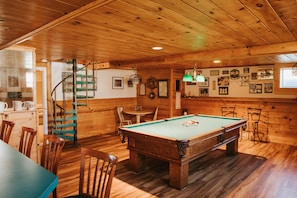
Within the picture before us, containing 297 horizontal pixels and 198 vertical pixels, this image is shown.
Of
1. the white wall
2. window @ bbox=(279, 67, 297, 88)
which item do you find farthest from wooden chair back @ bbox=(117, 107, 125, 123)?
window @ bbox=(279, 67, 297, 88)

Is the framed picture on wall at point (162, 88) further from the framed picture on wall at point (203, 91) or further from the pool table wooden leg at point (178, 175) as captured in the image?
the pool table wooden leg at point (178, 175)

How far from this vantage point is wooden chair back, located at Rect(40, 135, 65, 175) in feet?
6.27

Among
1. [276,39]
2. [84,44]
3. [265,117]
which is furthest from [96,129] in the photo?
[276,39]

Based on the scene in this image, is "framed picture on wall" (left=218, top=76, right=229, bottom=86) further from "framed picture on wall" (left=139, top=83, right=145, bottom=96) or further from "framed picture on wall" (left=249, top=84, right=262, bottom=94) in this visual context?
"framed picture on wall" (left=139, top=83, right=145, bottom=96)

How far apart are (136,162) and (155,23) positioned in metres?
2.59

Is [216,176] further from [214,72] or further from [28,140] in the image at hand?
[214,72]

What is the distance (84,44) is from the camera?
3639 mm

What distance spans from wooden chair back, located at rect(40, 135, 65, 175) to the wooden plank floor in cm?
138

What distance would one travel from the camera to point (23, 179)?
1.38 metres

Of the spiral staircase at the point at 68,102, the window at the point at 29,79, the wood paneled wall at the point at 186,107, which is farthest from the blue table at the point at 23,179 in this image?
the wood paneled wall at the point at 186,107

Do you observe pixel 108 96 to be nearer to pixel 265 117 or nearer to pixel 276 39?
pixel 265 117

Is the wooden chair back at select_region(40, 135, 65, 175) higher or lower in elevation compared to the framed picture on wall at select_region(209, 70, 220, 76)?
lower

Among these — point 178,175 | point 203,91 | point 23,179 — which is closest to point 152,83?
point 203,91

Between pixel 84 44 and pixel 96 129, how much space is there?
165 inches
